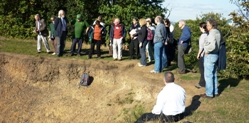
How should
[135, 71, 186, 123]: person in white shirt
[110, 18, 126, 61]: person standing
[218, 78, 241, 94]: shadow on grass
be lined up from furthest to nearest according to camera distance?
[110, 18, 126, 61]: person standing, [218, 78, 241, 94]: shadow on grass, [135, 71, 186, 123]: person in white shirt

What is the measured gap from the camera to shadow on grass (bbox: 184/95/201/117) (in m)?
8.20

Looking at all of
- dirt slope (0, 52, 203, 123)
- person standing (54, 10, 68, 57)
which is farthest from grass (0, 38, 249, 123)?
person standing (54, 10, 68, 57)

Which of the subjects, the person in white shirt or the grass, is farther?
the grass

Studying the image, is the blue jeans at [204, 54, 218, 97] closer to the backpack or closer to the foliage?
the backpack

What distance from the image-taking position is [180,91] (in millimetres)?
7320

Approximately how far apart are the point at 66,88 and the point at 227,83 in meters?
6.18

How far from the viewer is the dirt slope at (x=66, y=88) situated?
11.1m

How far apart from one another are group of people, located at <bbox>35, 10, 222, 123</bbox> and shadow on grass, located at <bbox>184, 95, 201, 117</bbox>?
26 cm

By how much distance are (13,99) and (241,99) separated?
8.49 metres

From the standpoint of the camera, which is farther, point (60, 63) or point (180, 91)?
point (60, 63)

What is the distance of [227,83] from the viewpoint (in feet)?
36.0

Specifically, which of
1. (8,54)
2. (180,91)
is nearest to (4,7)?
(8,54)

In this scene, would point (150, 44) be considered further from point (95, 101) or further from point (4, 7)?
point (4, 7)

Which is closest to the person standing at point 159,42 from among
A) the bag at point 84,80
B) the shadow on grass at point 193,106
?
the bag at point 84,80
